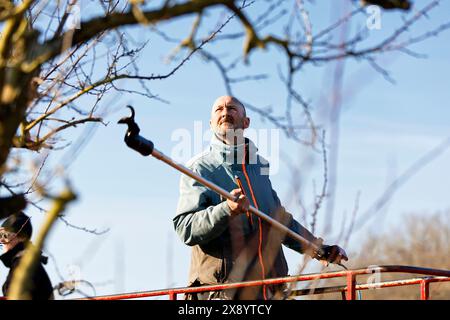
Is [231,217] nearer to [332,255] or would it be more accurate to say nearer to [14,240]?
[332,255]

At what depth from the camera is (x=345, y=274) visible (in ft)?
16.6

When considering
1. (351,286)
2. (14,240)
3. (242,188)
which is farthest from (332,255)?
(14,240)

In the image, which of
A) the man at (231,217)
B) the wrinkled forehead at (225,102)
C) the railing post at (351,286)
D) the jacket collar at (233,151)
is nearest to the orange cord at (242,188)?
the man at (231,217)

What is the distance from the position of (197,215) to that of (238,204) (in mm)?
388

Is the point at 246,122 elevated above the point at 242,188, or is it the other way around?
the point at 246,122

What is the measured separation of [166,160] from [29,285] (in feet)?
7.99

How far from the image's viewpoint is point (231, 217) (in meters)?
5.81

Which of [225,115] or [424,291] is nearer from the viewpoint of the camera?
[424,291]

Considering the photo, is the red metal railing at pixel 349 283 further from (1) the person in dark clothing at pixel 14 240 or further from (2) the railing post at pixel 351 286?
(1) the person in dark clothing at pixel 14 240

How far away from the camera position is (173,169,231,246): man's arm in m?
5.85

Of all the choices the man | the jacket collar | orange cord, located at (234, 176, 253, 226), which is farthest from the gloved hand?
the jacket collar
